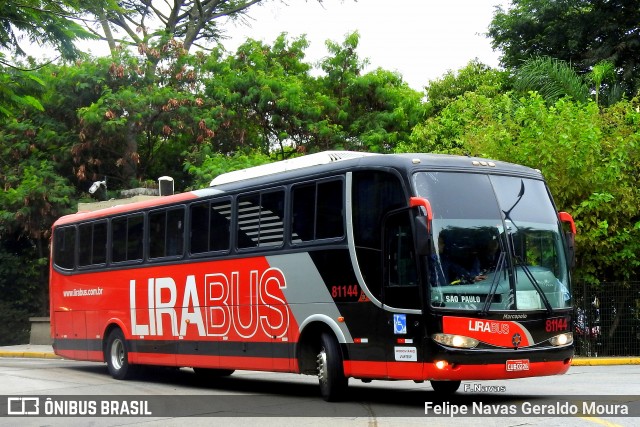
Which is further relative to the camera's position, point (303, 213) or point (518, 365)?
point (303, 213)

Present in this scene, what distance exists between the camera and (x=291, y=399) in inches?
578

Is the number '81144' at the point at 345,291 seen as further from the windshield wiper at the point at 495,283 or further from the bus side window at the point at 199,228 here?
the bus side window at the point at 199,228

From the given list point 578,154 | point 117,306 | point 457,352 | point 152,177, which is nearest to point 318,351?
point 457,352

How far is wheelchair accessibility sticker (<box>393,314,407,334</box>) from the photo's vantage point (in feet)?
41.4

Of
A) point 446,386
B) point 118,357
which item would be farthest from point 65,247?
point 446,386

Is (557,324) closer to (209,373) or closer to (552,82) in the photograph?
(209,373)

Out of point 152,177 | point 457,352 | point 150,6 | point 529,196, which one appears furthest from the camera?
point 150,6

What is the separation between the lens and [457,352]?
12156mm

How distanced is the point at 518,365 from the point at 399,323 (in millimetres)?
1578

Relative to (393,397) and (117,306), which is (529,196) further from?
(117,306)

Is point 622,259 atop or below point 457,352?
atop

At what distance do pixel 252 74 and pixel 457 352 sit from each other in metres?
24.7

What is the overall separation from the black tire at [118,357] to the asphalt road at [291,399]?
26 cm

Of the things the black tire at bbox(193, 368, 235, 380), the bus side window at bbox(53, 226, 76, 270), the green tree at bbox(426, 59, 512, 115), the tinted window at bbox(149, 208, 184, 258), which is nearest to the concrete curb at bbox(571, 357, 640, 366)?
the black tire at bbox(193, 368, 235, 380)
